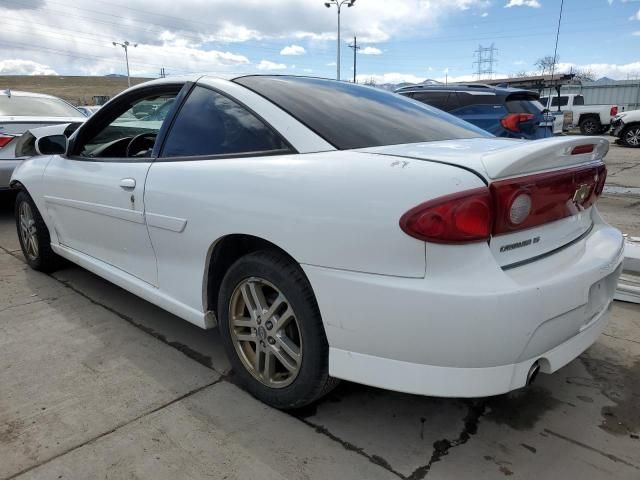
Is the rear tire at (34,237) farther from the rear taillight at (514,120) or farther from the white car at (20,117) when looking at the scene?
the rear taillight at (514,120)

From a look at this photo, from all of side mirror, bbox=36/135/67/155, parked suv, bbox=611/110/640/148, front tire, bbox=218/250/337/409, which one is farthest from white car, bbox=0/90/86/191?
parked suv, bbox=611/110/640/148

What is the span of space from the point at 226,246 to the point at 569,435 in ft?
5.69

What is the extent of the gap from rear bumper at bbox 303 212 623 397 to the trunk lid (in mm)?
88

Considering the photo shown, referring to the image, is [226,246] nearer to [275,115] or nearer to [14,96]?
[275,115]

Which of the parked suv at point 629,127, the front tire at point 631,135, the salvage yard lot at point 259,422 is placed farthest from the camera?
the front tire at point 631,135

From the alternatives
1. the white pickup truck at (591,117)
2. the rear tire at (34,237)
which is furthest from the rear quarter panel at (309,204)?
the white pickup truck at (591,117)

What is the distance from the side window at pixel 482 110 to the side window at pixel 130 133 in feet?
20.3

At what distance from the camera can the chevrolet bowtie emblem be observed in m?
2.19

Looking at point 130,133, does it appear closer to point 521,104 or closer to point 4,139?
point 4,139

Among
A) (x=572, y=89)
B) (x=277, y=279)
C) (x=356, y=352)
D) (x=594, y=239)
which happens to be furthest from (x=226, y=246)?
(x=572, y=89)

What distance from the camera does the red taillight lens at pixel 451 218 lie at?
1722 mm

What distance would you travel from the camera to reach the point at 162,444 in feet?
7.10

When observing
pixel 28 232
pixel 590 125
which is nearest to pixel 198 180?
pixel 28 232

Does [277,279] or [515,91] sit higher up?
[515,91]
